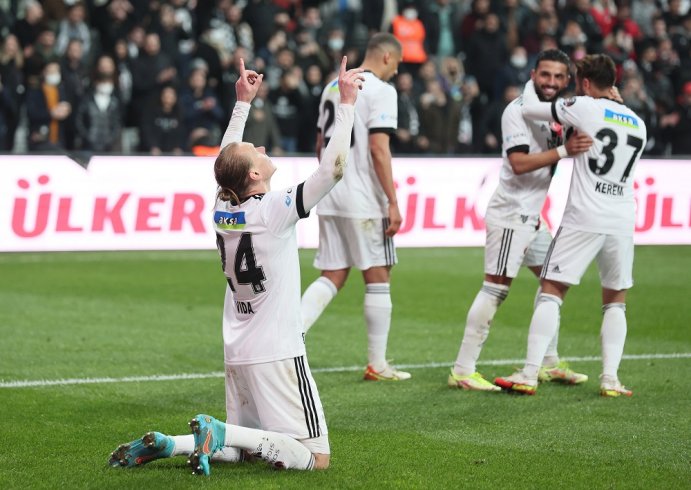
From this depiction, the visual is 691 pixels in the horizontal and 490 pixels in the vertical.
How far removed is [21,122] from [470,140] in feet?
24.5

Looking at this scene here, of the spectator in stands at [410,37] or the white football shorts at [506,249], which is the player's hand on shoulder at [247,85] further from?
the spectator in stands at [410,37]

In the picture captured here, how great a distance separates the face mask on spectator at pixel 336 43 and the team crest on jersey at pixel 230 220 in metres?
15.6

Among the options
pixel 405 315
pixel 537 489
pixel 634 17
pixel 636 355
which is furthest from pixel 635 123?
pixel 634 17

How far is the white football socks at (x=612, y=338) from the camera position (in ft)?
25.9

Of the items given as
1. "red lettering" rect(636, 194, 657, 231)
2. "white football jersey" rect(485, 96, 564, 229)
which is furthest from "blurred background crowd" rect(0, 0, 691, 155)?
"white football jersey" rect(485, 96, 564, 229)

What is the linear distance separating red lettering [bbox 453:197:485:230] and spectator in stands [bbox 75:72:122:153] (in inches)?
210

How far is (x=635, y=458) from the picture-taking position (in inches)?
240

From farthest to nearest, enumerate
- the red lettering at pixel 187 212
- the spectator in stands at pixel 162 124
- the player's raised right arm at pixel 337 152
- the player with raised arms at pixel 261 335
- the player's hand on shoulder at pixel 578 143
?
the spectator in stands at pixel 162 124, the red lettering at pixel 187 212, the player's hand on shoulder at pixel 578 143, the player with raised arms at pixel 261 335, the player's raised right arm at pixel 337 152

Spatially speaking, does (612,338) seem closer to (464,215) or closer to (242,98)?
(242,98)

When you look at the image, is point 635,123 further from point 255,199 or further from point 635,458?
point 255,199

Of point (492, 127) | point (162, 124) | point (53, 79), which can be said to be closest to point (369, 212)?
point (162, 124)

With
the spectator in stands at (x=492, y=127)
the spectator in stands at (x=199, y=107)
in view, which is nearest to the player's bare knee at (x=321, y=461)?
the spectator in stands at (x=199, y=107)

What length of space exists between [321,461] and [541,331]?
257cm

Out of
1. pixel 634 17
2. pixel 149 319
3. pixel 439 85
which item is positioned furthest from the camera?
pixel 634 17
